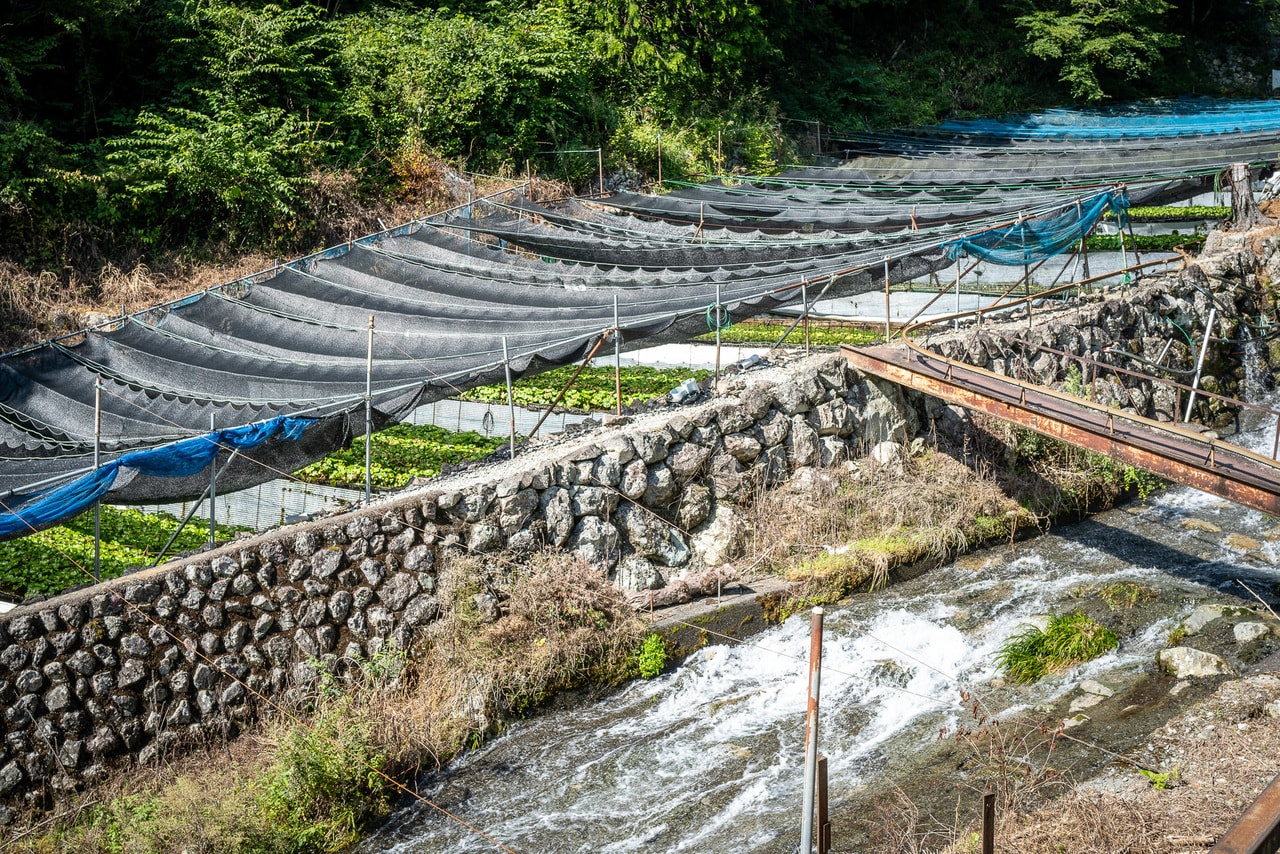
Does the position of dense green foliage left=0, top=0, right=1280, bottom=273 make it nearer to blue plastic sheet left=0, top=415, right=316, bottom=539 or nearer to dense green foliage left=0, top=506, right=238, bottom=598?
dense green foliage left=0, top=506, right=238, bottom=598

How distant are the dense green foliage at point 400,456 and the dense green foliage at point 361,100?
783 cm

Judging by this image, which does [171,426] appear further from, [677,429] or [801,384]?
[801,384]

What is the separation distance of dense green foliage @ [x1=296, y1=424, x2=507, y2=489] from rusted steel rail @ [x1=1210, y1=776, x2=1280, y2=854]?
10734 mm

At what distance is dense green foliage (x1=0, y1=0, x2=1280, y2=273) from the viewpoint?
2053 centimetres

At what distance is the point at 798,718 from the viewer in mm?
10211

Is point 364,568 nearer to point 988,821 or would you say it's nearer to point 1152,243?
point 988,821

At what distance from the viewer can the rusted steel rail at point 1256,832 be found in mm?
3615

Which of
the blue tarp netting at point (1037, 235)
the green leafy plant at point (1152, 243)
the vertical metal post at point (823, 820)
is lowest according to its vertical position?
the vertical metal post at point (823, 820)

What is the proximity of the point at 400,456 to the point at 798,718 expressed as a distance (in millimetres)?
7169

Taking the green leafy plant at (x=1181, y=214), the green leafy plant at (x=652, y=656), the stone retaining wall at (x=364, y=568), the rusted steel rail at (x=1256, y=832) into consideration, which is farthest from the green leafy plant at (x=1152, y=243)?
the rusted steel rail at (x=1256, y=832)

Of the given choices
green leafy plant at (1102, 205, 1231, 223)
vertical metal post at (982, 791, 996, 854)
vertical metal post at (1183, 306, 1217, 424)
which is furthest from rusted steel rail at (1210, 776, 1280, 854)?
green leafy plant at (1102, 205, 1231, 223)

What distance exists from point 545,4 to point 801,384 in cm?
1811

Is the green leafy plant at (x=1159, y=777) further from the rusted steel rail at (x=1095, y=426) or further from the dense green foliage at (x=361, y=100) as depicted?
the dense green foliage at (x=361, y=100)

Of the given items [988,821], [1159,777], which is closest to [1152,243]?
[1159,777]
